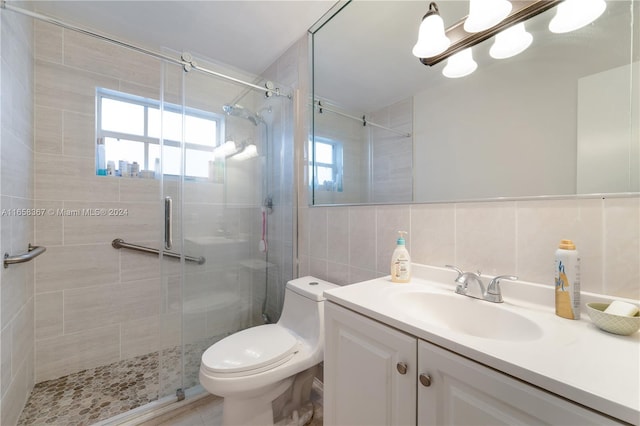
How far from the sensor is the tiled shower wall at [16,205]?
43.7 inches

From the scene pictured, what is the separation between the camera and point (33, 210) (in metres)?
1.56

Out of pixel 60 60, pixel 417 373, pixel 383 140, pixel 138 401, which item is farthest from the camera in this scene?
pixel 60 60

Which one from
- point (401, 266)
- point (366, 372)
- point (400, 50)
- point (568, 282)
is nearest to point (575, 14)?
point (400, 50)

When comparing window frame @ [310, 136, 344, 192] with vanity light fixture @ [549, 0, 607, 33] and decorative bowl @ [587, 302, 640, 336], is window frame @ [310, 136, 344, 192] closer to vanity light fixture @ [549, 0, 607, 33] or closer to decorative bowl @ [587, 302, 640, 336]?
vanity light fixture @ [549, 0, 607, 33]

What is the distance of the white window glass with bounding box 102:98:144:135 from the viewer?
1.87m

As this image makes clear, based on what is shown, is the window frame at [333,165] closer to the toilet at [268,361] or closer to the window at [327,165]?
the window at [327,165]

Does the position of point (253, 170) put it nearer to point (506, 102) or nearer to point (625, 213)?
point (506, 102)

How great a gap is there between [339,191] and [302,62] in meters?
1.00

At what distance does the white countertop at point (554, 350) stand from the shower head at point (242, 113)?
4.50ft

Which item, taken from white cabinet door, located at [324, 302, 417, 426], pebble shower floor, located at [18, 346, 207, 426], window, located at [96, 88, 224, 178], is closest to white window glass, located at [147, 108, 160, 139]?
window, located at [96, 88, 224, 178]

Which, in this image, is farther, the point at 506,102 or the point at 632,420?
the point at 506,102

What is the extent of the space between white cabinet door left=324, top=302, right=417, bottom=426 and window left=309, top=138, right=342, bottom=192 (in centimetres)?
89

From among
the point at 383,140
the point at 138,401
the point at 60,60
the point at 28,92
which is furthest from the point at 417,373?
the point at 60,60

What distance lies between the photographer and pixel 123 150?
191 centimetres
